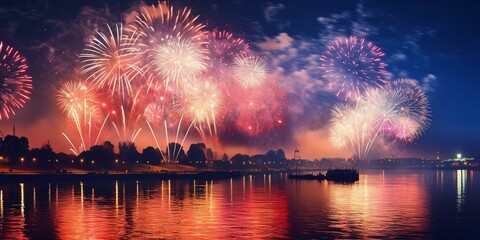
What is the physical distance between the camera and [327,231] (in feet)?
190

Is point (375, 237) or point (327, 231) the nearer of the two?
point (375, 237)

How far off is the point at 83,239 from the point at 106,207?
34300 millimetres

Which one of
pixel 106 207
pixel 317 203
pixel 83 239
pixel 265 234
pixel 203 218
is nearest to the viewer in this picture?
pixel 83 239

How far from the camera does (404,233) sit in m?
56.7

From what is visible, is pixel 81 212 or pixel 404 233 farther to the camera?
pixel 81 212

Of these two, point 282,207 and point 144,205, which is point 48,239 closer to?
point 144,205

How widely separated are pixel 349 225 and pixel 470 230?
13.5 meters

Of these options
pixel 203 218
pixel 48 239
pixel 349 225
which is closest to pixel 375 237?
pixel 349 225

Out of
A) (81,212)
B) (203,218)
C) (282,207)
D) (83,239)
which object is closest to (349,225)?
(203,218)

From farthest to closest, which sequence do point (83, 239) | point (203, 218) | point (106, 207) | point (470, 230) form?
1. point (106, 207)
2. point (203, 218)
3. point (470, 230)
4. point (83, 239)

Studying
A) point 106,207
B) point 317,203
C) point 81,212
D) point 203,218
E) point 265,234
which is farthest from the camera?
point 317,203

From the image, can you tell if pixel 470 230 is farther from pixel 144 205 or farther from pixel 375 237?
pixel 144 205

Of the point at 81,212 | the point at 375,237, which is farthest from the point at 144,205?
the point at 375,237

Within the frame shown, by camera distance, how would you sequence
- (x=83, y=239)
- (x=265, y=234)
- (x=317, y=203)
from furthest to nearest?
(x=317, y=203) → (x=265, y=234) → (x=83, y=239)
